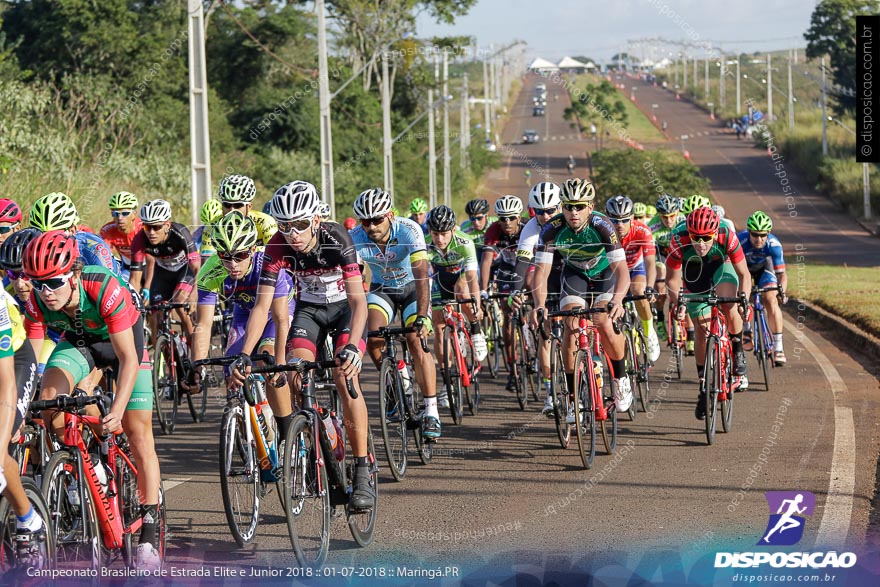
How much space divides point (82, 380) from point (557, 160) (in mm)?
84267

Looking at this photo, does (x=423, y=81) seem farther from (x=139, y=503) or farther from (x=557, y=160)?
(x=139, y=503)

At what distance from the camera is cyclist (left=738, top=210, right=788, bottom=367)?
47.9 ft

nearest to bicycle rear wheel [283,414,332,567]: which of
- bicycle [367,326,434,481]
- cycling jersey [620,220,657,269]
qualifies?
bicycle [367,326,434,481]

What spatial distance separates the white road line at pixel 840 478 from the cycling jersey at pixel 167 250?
635cm

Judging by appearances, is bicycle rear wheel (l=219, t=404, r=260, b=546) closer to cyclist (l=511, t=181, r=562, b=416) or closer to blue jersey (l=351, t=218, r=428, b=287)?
blue jersey (l=351, t=218, r=428, b=287)

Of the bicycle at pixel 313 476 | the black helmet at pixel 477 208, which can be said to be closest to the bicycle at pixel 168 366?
the bicycle at pixel 313 476

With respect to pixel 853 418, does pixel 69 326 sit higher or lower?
higher

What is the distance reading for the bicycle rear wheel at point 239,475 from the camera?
Answer: 706 cm

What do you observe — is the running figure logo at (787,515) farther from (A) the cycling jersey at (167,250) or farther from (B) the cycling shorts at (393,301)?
(A) the cycling jersey at (167,250)

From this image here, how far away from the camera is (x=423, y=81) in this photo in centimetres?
6925

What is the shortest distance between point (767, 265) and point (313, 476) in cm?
923

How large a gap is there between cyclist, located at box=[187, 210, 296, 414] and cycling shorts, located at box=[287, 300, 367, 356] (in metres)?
0.26

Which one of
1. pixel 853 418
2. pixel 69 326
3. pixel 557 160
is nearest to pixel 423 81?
pixel 557 160

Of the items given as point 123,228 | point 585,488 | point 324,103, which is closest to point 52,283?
point 585,488
